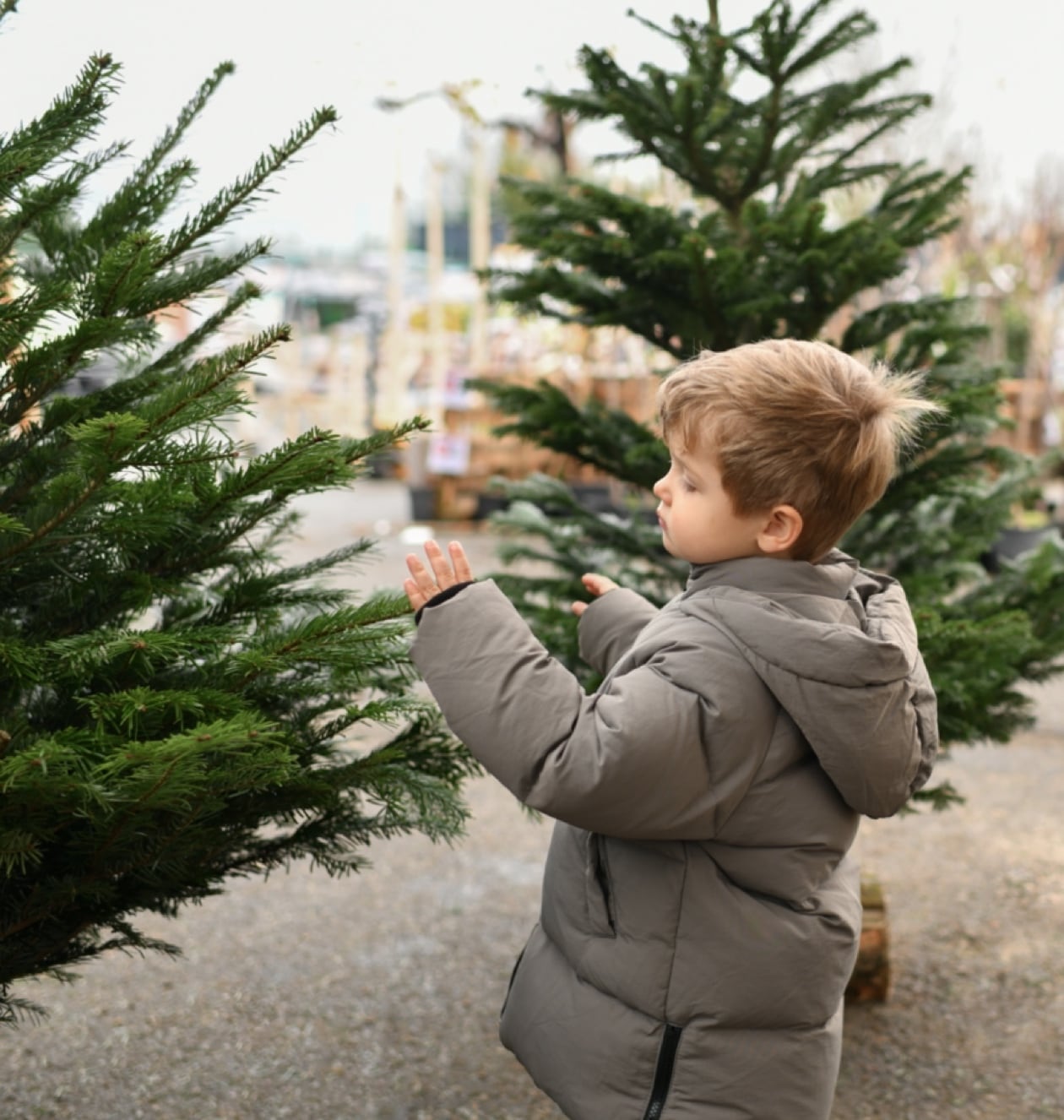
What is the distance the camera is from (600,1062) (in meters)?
1.78

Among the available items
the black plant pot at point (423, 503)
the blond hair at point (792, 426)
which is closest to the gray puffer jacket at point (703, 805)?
the blond hair at point (792, 426)

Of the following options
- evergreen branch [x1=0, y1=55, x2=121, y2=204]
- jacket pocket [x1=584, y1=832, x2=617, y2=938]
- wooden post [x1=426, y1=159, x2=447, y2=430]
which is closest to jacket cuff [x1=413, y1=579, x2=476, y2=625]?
jacket pocket [x1=584, y1=832, x2=617, y2=938]

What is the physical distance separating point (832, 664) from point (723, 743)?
7.0 inches

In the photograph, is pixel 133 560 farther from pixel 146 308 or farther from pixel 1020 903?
pixel 1020 903

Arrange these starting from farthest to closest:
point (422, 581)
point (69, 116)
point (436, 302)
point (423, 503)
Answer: point (436, 302), point (423, 503), point (69, 116), point (422, 581)

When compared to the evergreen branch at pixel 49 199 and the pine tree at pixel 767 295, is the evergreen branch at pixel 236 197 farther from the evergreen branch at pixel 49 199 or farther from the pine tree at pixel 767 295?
the pine tree at pixel 767 295

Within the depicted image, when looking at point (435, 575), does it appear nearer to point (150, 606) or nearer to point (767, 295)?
point (150, 606)

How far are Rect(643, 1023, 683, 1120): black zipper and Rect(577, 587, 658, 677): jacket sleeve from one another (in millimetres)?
616

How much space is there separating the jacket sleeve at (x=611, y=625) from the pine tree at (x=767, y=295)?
31.7 inches

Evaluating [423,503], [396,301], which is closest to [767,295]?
[423,503]

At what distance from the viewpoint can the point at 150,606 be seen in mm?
1972

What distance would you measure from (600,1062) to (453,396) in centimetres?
1197

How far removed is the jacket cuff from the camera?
66.4 inches

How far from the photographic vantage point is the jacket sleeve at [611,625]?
2141 mm
